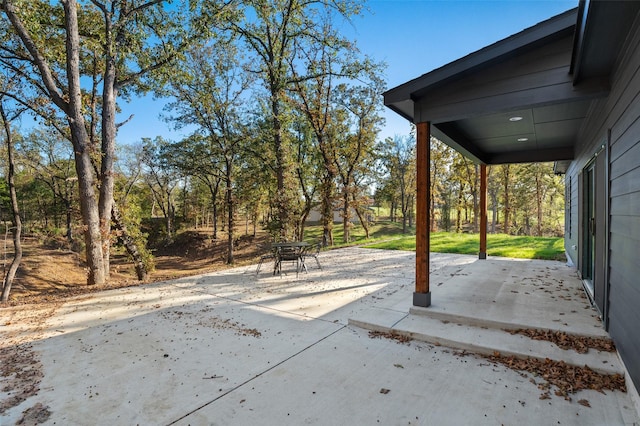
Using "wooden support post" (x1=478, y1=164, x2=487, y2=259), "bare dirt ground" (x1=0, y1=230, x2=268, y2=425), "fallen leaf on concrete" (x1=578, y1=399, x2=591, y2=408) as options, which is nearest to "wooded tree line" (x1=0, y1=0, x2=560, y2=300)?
"bare dirt ground" (x1=0, y1=230, x2=268, y2=425)

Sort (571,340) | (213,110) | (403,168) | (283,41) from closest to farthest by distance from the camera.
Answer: (571,340), (283,41), (213,110), (403,168)

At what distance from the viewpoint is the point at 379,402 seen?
84.6 inches

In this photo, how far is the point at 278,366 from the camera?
2699 mm

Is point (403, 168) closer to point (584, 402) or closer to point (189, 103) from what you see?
point (189, 103)

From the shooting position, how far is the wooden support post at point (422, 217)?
390cm

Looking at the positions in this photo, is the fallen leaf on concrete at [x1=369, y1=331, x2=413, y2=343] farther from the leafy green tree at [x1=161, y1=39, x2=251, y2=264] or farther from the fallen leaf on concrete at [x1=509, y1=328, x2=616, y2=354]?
the leafy green tree at [x1=161, y1=39, x2=251, y2=264]

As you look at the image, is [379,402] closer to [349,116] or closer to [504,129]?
[504,129]

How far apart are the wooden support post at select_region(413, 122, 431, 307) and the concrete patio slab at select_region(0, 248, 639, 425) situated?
33cm

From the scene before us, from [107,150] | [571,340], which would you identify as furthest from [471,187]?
[107,150]

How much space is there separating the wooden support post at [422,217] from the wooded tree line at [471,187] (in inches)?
482

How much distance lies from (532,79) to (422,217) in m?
1.88

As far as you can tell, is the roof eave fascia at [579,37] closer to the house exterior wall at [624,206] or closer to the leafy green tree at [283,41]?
the house exterior wall at [624,206]

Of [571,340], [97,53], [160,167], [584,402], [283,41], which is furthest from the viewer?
[160,167]

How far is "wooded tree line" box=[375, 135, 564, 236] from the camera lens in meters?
18.8
